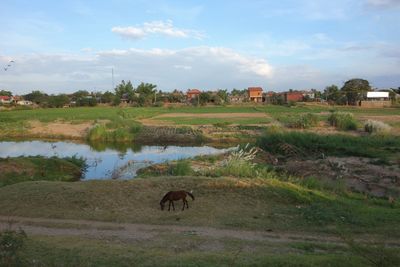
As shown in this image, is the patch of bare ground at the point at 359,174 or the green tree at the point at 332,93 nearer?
the patch of bare ground at the point at 359,174

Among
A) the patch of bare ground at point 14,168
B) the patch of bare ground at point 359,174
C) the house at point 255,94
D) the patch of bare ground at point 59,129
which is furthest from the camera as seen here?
the house at point 255,94

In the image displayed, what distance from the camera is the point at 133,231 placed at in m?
9.16

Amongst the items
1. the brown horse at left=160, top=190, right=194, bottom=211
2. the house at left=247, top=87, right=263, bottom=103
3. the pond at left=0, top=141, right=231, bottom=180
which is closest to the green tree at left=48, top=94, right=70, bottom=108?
the house at left=247, top=87, right=263, bottom=103

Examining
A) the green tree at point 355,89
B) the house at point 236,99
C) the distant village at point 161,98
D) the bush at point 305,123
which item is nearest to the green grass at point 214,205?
the bush at point 305,123

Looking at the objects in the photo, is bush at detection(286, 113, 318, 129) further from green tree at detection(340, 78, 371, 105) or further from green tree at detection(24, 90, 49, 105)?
green tree at detection(24, 90, 49, 105)

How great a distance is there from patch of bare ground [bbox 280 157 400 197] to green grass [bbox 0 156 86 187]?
32.7ft

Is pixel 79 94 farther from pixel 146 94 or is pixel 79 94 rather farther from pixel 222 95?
pixel 222 95

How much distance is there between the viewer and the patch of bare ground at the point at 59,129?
1773 inches

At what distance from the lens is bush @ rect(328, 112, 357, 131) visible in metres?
40.9

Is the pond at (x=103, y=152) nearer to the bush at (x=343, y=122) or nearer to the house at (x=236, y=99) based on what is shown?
the bush at (x=343, y=122)

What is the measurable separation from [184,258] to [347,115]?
40.6 m

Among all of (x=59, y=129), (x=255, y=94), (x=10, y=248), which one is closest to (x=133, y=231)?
(x=10, y=248)

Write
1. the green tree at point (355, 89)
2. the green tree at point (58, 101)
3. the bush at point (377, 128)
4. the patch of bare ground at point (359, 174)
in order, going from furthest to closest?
1. the green tree at point (58, 101)
2. the green tree at point (355, 89)
3. the bush at point (377, 128)
4. the patch of bare ground at point (359, 174)

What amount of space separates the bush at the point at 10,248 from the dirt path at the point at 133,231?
2365mm
